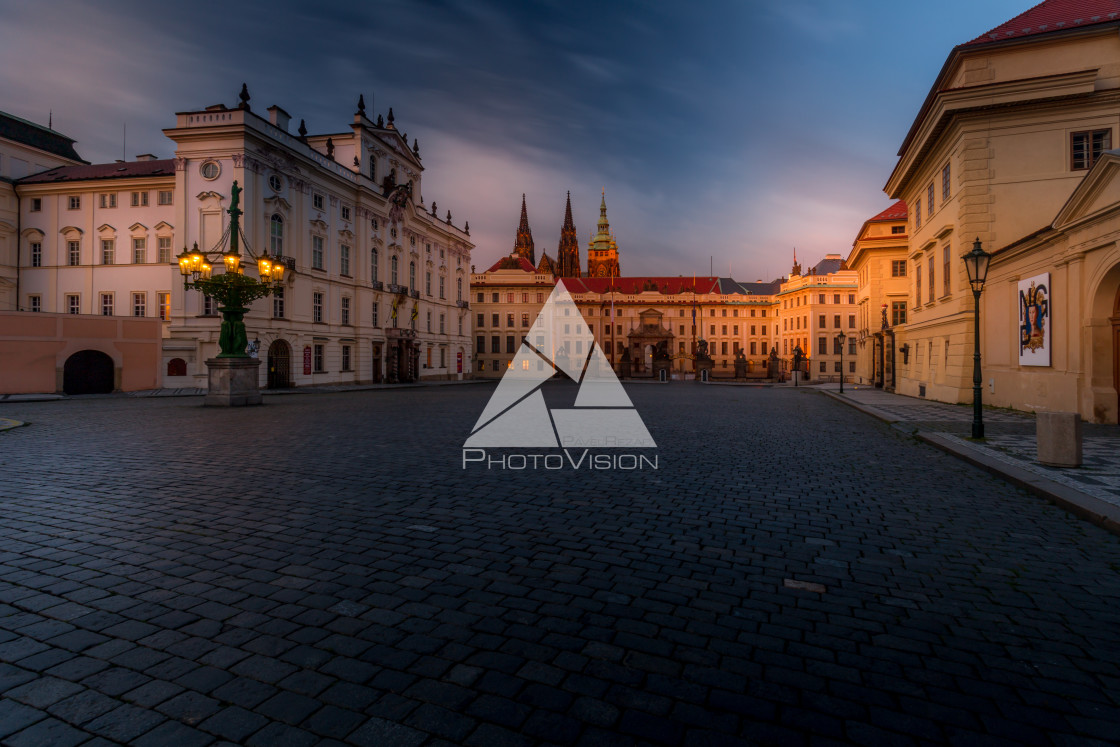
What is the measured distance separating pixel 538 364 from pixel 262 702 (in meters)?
86.9

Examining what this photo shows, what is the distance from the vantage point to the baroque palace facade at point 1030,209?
15.1m

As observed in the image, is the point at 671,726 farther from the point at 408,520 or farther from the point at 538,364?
the point at 538,364

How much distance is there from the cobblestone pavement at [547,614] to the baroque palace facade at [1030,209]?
35.2 feet

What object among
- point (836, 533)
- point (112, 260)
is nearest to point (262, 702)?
point (836, 533)

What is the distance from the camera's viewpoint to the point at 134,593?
4.22 metres

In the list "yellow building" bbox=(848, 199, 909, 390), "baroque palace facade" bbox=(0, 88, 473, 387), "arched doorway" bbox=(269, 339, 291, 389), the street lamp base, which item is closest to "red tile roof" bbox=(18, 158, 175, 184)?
"baroque palace facade" bbox=(0, 88, 473, 387)

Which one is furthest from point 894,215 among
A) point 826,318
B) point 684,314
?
point 684,314

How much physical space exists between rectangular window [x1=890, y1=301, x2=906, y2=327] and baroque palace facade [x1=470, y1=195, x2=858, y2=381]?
38.9 m

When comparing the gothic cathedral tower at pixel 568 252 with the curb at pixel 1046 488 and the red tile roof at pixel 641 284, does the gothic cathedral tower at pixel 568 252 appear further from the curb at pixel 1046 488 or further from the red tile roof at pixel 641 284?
the curb at pixel 1046 488

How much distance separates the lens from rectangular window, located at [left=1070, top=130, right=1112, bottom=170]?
67.3 feet

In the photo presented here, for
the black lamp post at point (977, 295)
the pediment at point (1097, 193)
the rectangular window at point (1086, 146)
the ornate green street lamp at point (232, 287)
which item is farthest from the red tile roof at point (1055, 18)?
the ornate green street lamp at point (232, 287)

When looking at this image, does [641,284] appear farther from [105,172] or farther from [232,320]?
[232,320]

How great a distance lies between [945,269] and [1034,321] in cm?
687

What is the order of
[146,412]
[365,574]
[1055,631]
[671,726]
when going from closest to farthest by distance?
[671,726] < [1055,631] < [365,574] < [146,412]
